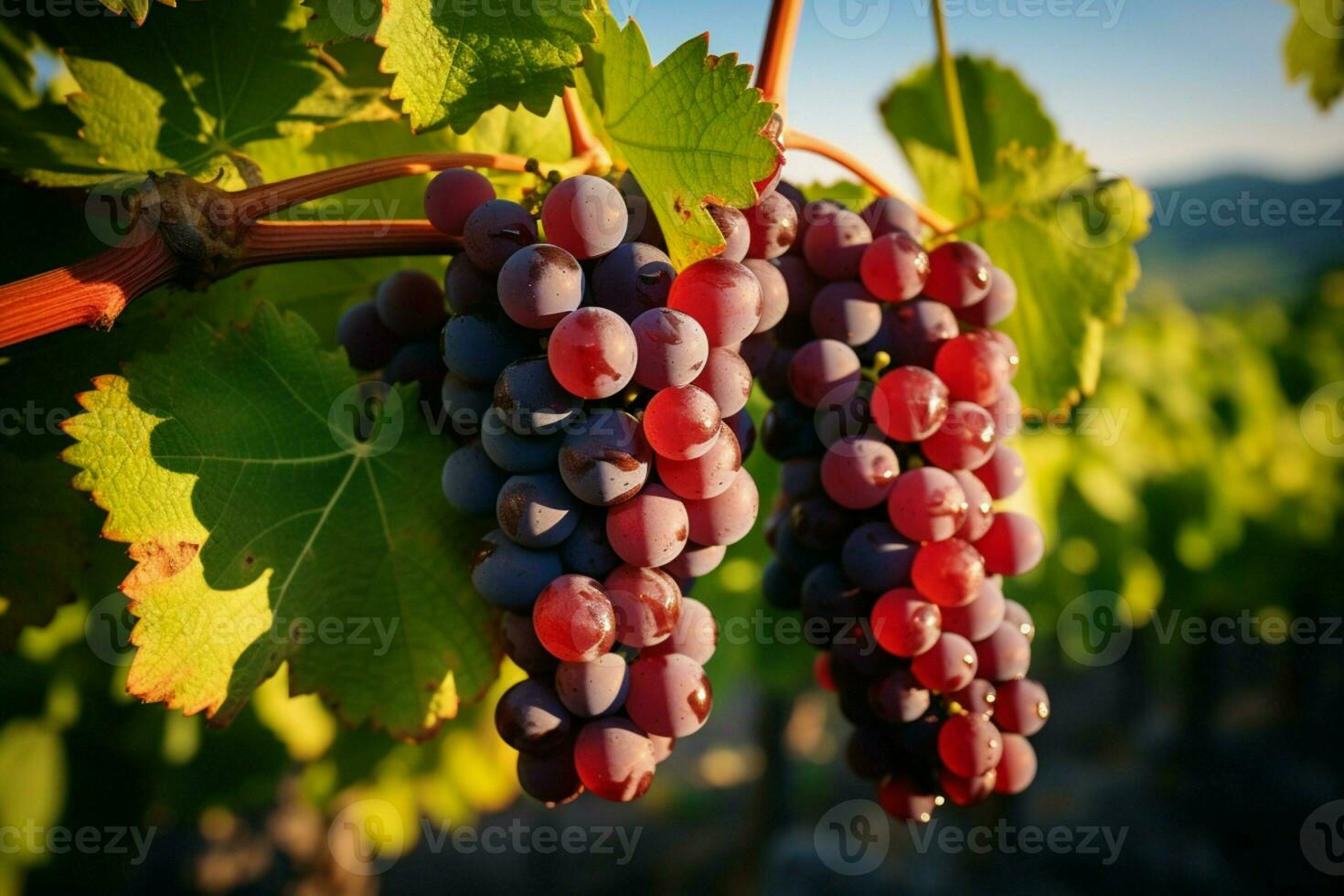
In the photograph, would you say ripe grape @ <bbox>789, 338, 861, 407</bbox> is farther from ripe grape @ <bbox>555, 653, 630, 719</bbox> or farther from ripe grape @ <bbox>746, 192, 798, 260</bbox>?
ripe grape @ <bbox>555, 653, 630, 719</bbox>

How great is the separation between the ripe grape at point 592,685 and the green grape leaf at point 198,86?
73 centimetres

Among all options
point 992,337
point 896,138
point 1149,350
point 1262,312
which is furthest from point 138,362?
point 1262,312

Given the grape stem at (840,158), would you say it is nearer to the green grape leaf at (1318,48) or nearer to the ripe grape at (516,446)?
the ripe grape at (516,446)

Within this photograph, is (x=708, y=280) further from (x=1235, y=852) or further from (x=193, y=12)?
(x=1235, y=852)

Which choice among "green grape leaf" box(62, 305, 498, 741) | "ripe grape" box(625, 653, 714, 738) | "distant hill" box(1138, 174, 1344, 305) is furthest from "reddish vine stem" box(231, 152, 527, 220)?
"distant hill" box(1138, 174, 1344, 305)

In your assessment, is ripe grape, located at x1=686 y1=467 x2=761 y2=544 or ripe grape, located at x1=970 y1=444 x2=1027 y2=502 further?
ripe grape, located at x1=970 y1=444 x2=1027 y2=502

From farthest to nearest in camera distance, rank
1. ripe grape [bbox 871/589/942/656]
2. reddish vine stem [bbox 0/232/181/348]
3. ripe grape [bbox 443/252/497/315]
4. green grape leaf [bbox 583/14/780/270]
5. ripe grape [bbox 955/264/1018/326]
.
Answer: ripe grape [bbox 955/264/1018/326]
ripe grape [bbox 871/589/942/656]
ripe grape [bbox 443/252/497/315]
green grape leaf [bbox 583/14/780/270]
reddish vine stem [bbox 0/232/181/348]

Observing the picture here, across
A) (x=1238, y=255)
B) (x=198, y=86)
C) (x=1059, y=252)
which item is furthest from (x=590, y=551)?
(x=1238, y=255)

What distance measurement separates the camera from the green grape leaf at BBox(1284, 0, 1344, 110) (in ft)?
5.90

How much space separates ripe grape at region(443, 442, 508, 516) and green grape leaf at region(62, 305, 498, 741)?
10 centimetres

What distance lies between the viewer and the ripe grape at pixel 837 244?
1.08 m

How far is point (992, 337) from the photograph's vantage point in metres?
1.13

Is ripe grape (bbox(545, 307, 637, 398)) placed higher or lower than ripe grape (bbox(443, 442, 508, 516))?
higher

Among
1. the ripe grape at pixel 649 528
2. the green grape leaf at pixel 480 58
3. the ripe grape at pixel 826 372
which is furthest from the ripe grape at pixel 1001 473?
the green grape leaf at pixel 480 58
